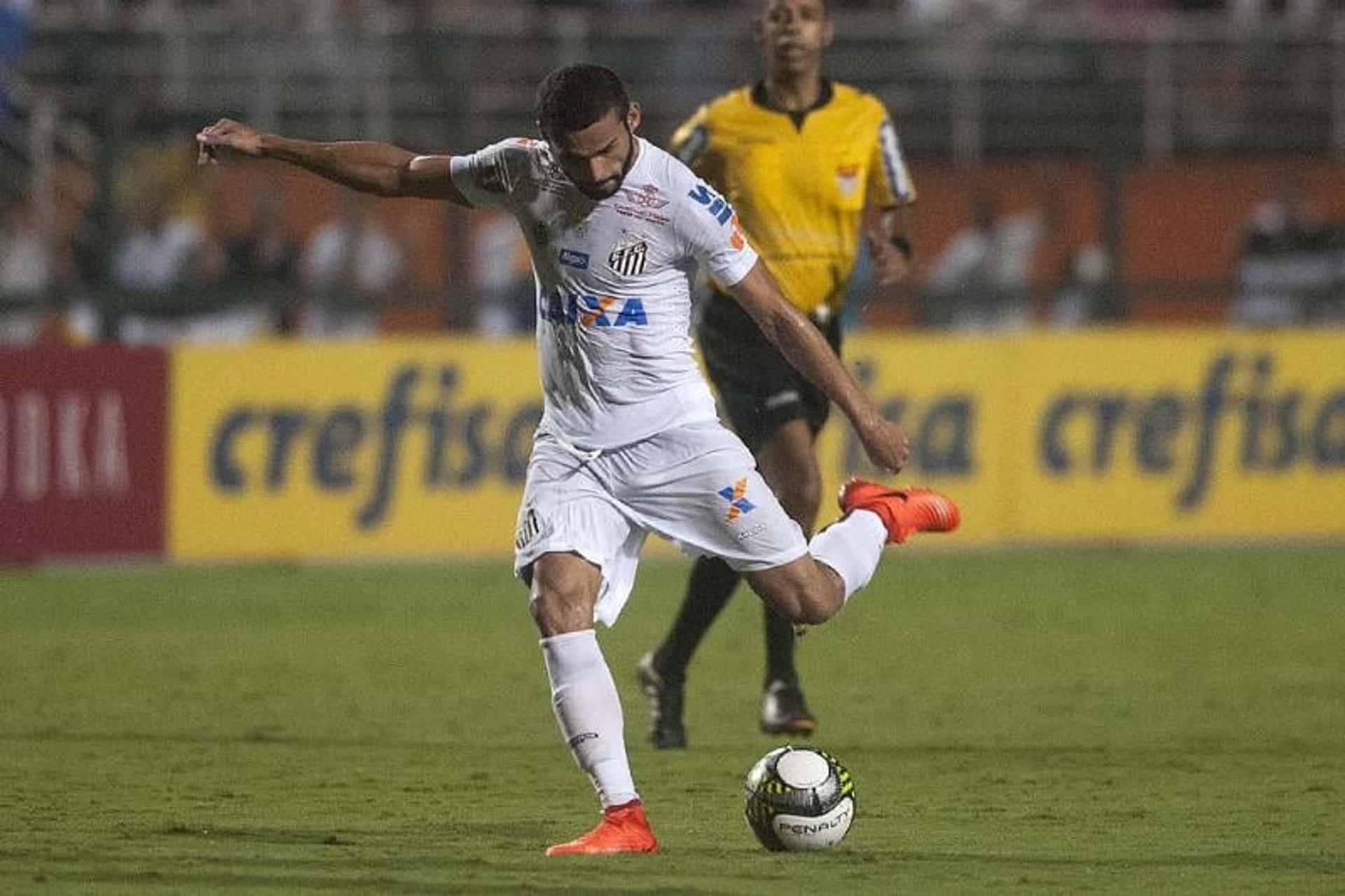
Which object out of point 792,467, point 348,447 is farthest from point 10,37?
point 792,467

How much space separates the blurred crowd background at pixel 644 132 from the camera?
1875 centimetres

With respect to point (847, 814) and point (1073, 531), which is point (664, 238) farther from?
point (1073, 531)

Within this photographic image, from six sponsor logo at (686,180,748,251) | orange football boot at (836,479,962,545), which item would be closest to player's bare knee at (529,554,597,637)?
six sponsor logo at (686,180,748,251)

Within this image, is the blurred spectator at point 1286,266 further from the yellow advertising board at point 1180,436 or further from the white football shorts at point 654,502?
the white football shorts at point 654,502

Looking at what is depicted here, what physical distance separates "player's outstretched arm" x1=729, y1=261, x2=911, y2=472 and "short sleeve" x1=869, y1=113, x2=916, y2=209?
3.07 m

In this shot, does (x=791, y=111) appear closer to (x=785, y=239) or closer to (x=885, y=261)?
(x=785, y=239)

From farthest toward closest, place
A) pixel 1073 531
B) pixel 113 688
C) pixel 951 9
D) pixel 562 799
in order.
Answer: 1. pixel 951 9
2. pixel 1073 531
3. pixel 113 688
4. pixel 562 799

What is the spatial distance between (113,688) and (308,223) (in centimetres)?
826

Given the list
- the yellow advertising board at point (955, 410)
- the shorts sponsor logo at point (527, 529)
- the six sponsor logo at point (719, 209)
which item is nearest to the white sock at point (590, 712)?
the shorts sponsor logo at point (527, 529)

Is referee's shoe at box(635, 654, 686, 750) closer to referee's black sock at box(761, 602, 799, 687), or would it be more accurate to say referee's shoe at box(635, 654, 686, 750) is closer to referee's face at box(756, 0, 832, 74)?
referee's black sock at box(761, 602, 799, 687)

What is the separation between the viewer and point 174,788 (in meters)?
8.95

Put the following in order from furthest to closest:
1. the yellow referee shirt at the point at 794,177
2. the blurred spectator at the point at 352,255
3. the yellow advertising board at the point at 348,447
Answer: the blurred spectator at the point at 352,255
the yellow advertising board at the point at 348,447
the yellow referee shirt at the point at 794,177

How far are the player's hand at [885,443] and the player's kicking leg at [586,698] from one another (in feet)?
2.75

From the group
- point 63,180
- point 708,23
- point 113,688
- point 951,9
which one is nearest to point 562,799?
point 113,688
